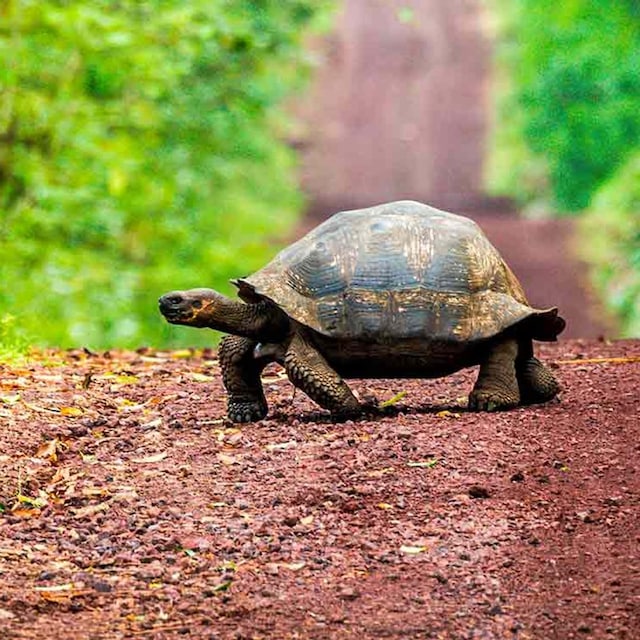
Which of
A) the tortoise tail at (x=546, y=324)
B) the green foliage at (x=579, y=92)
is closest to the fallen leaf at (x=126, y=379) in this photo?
the tortoise tail at (x=546, y=324)

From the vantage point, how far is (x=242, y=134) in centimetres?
2281

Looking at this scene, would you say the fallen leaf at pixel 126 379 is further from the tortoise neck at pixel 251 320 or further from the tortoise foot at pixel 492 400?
the tortoise foot at pixel 492 400

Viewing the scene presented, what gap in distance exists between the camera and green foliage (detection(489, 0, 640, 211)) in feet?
87.3

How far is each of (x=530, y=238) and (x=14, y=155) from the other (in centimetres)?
1695

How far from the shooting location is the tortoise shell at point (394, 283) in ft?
22.6

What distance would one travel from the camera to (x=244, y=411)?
23.9 feet

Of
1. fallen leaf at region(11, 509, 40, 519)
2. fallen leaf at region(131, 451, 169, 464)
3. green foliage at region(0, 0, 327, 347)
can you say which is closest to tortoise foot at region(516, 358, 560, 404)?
fallen leaf at region(131, 451, 169, 464)

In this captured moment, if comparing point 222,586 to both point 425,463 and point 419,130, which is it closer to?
point 425,463

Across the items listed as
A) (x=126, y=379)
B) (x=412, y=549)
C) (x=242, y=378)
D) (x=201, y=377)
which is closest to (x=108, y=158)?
(x=201, y=377)

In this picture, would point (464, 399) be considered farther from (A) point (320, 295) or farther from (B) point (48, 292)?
(B) point (48, 292)

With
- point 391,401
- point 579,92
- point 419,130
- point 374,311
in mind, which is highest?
point 419,130

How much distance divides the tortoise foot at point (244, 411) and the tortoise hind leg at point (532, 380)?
1280 mm

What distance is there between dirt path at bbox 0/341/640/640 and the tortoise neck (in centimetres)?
42

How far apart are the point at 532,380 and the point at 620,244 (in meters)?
15.1
